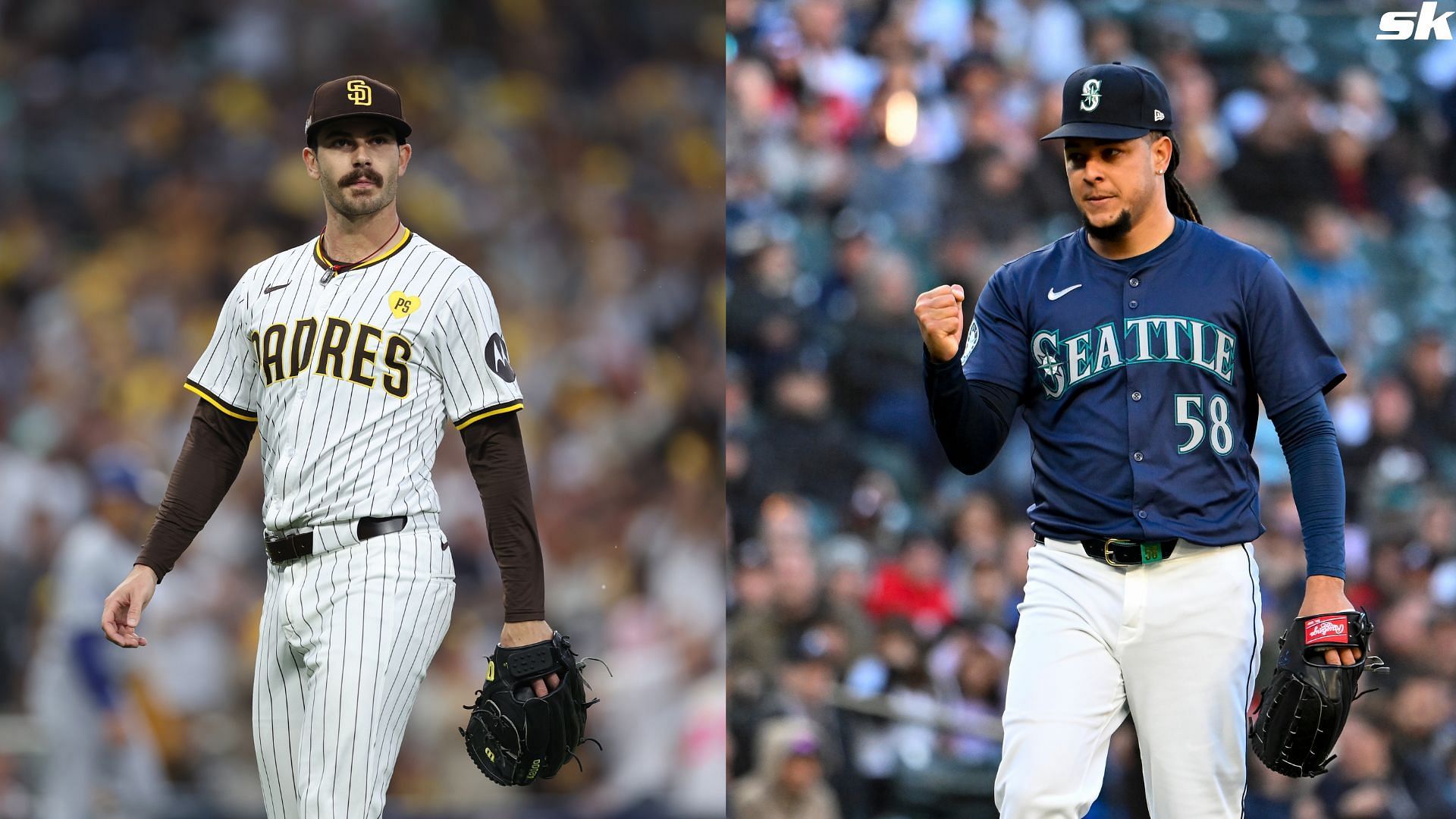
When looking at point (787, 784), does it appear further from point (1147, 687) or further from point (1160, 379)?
point (1160, 379)

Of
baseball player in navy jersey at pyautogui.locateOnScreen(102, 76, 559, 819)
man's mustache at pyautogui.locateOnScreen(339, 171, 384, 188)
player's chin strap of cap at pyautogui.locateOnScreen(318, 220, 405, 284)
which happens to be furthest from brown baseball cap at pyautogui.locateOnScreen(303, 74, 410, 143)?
player's chin strap of cap at pyautogui.locateOnScreen(318, 220, 405, 284)

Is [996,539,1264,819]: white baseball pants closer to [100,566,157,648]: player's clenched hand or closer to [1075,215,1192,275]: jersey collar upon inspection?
[1075,215,1192,275]: jersey collar

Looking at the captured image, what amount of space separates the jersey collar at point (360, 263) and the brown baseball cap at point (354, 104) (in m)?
0.24

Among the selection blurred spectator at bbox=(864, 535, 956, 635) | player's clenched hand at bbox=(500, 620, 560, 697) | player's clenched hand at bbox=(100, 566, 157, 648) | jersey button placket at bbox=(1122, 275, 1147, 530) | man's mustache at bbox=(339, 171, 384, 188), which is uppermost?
man's mustache at bbox=(339, 171, 384, 188)

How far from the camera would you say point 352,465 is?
3.24m

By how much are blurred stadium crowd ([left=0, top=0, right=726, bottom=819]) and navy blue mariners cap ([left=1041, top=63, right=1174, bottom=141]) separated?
16.2 feet

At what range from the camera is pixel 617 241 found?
9.58 meters

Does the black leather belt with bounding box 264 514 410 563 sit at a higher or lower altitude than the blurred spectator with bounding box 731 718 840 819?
higher

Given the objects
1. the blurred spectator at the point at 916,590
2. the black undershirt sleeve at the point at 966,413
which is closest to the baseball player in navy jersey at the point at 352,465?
the black undershirt sleeve at the point at 966,413

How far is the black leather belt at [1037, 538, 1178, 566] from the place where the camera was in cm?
309

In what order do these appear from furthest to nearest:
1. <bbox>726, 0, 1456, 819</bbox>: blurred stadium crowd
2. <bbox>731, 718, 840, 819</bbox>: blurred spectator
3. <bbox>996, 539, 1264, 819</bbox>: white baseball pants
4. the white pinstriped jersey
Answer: <bbox>726, 0, 1456, 819</bbox>: blurred stadium crowd → <bbox>731, 718, 840, 819</bbox>: blurred spectator → the white pinstriped jersey → <bbox>996, 539, 1264, 819</bbox>: white baseball pants

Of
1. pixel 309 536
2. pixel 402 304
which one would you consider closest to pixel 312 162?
pixel 402 304

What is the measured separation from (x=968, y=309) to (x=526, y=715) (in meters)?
3.43

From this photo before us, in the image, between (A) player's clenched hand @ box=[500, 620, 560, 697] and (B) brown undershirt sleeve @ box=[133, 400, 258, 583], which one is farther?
(B) brown undershirt sleeve @ box=[133, 400, 258, 583]
